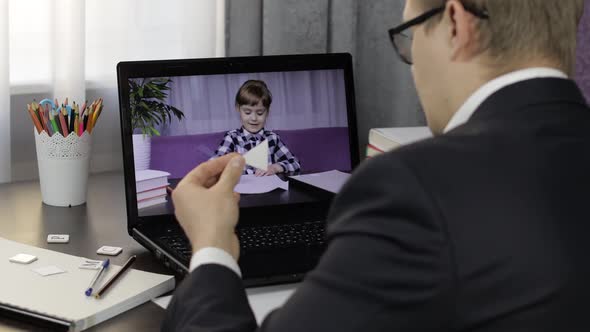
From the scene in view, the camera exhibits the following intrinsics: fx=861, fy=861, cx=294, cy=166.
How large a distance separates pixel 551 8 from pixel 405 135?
0.70 m

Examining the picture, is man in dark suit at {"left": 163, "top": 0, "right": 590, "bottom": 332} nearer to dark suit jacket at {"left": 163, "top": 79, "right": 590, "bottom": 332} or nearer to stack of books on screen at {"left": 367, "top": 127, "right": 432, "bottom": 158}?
dark suit jacket at {"left": 163, "top": 79, "right": 590, "bottom": 332}

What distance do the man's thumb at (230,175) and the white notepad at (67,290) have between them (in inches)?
9.1

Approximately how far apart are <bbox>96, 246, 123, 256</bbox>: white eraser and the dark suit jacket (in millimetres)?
624

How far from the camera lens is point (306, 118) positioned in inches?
61.9

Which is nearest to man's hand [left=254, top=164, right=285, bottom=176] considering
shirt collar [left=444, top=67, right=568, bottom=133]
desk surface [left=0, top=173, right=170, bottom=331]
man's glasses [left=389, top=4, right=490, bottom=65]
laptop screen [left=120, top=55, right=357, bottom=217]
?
laptop screen [left=120, top=55, right=357, bottom=217]

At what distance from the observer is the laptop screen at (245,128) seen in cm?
144

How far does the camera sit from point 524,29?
30.9 inches

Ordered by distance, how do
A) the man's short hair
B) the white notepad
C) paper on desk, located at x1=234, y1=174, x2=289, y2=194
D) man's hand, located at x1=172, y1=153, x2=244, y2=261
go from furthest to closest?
paper on desk, located at x1=234, y1=174, x2=289, y2=194 → the white notepad → man's hand, located at x1=172, y1=153, x2=244, y2=261 → the man's short hair

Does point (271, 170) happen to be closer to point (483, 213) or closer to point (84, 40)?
point (84, 40)

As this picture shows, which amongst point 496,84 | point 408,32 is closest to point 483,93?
point 496,84

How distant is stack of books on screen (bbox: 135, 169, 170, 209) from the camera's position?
1421 mm

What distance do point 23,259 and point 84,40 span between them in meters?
0.61

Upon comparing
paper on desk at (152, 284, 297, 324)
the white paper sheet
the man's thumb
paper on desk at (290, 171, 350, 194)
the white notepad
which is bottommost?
paper on desk at (152, 284, 297, 324)

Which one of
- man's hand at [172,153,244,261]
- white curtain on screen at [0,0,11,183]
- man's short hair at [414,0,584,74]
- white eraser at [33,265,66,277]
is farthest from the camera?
white curtain on screen at [0,0,11,183]
